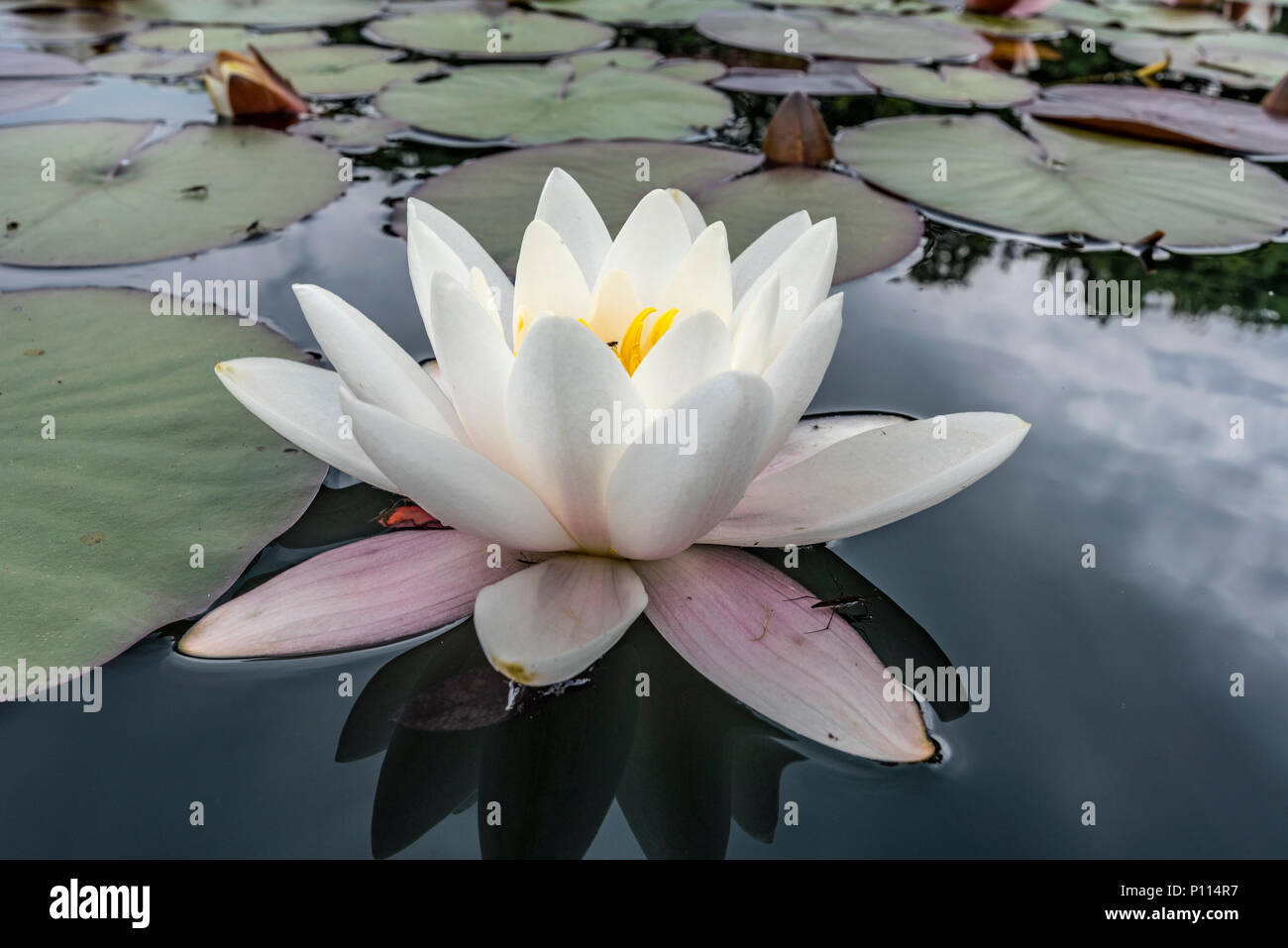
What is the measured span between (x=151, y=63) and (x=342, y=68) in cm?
72

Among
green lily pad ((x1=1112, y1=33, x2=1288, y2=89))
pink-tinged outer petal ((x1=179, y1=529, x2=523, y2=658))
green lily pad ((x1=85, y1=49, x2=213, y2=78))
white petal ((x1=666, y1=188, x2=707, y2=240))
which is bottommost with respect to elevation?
pink-tinged outer petal ((x1=179, y1=529, x2=523, y2=658))

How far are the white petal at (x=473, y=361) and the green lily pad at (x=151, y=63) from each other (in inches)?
120

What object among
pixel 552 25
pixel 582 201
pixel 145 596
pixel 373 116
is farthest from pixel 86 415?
pixel 552 25

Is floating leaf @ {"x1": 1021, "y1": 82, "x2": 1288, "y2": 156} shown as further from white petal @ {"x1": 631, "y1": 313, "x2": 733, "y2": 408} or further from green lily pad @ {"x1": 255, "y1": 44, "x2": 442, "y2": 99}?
white petal @ {"x1": 631, "y1": 313, "x2": 733, "y2": 408}

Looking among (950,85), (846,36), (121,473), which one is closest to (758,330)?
(121,473)

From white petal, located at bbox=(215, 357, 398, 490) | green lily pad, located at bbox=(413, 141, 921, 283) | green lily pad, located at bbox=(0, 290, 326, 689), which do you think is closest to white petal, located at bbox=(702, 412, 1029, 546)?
white petal, located at bbox=(215, 357, 398, 490)

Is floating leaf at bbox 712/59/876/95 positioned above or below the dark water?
above

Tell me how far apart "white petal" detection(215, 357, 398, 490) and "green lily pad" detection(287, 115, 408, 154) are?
171 cm

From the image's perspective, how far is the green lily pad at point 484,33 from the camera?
12.4 ft

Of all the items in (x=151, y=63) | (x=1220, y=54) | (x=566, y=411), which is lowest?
(x=566, y=411)

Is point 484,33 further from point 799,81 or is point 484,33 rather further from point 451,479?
point 451,479

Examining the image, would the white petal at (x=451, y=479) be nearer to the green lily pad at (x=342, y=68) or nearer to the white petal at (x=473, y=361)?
the white petal at (x=473, y=361)

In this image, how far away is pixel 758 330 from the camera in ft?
3.45

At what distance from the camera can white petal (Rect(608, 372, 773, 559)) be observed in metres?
0.91
